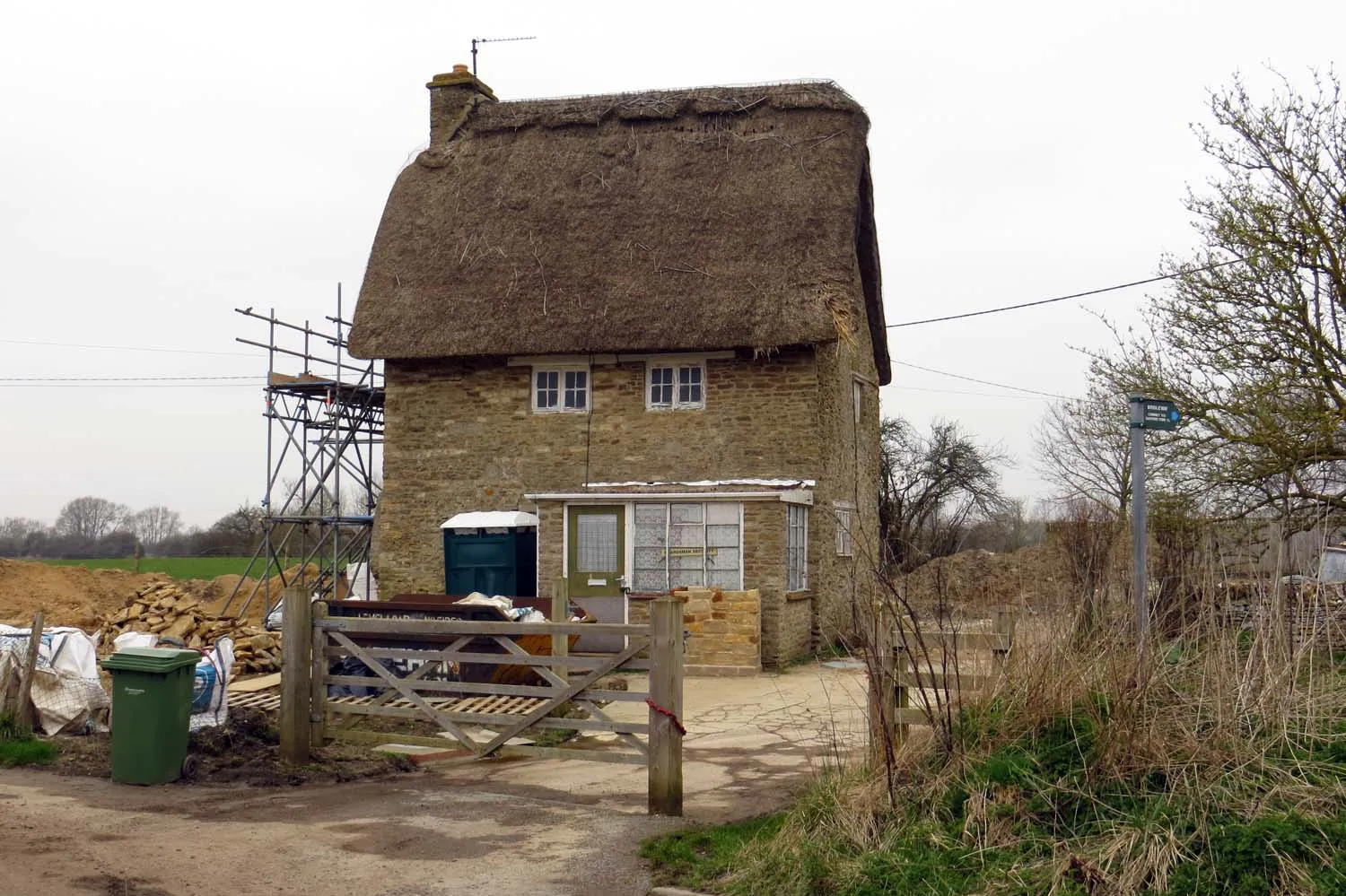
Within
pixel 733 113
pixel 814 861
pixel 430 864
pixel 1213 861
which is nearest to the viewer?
pixel 1213 861

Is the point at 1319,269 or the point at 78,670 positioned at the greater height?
the point at 1319,269

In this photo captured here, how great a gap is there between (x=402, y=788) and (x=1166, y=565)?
229 inches

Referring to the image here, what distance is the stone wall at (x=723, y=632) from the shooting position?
1578 centimetres

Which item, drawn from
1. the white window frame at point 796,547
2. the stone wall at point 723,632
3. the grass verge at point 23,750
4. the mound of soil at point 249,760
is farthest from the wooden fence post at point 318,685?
the white window frame at point 796,547

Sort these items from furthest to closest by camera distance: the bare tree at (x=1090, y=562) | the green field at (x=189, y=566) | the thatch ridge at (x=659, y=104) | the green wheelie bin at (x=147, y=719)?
the green field at (x=189, y=566)
the thatch ridge at (x=659, y=104)
the green wheelie bin at (x=147, y=719)
the bare tree at (x=1090, y=562)

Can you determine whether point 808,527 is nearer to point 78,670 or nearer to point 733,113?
point 733,113

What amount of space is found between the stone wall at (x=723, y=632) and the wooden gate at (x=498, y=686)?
647 cm

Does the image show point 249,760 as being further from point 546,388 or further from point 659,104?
point 659,104

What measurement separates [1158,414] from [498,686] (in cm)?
491

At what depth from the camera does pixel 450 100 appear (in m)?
21.9

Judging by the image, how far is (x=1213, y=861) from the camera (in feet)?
16.4

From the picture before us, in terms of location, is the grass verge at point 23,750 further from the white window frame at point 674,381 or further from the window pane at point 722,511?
the white window frame at point 674,381

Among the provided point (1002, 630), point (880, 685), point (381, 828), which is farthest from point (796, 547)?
point (880, 685)

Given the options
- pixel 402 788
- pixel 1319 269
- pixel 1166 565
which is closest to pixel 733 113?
pixel 1319 269
